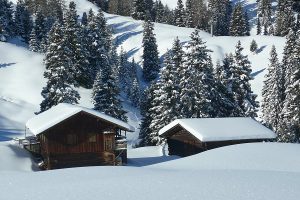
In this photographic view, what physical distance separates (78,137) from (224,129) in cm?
1187

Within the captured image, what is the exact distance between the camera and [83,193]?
408 inches

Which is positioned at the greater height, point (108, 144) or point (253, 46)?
point (253, 46)

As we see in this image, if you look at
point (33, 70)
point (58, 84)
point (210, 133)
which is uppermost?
point (33, 70)

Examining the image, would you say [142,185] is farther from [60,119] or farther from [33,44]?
[33,44]

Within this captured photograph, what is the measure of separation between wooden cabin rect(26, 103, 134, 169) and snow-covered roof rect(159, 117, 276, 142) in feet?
19.4

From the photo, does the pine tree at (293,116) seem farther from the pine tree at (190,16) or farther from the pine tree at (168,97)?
the pine tree at (190,16)

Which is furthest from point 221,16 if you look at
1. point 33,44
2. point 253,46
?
point 33,44

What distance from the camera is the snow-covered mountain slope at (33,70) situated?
6198cm

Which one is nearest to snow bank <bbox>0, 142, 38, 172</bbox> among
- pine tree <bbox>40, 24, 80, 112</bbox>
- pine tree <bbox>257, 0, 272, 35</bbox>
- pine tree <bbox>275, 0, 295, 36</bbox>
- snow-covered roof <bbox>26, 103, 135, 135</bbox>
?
snow-covered roof <bbox>26, 103, 135, 135</bbox>

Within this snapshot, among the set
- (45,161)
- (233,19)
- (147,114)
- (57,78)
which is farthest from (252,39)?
(45,161)

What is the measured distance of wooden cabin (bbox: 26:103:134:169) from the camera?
31688mm

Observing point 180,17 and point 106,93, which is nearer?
point 106,93

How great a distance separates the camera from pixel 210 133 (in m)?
35.2

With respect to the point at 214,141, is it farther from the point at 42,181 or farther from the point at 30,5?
the point at 30,5
